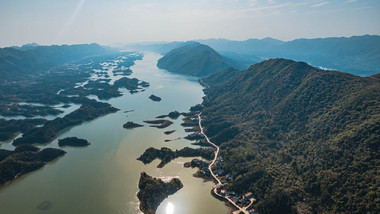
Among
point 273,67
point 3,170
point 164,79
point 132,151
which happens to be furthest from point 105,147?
point 164,79

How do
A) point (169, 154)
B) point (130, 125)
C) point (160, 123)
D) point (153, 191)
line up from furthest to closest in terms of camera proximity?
point (160, 123) → point (130, 125) → point (169, 154) → point (153, 191)

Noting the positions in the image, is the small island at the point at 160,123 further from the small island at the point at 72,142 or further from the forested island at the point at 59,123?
the forested island at the point at 59,123

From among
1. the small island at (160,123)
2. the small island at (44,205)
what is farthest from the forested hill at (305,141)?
the small island at (44,205)

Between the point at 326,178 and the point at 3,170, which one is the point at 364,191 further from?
the point at 3,170

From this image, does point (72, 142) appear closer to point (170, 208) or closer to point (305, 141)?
point (170, 208)

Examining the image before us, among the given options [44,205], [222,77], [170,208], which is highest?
[222,77]

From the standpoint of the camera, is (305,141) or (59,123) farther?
(59,123)

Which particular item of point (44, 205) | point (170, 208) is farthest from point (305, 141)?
point (44, 205)
